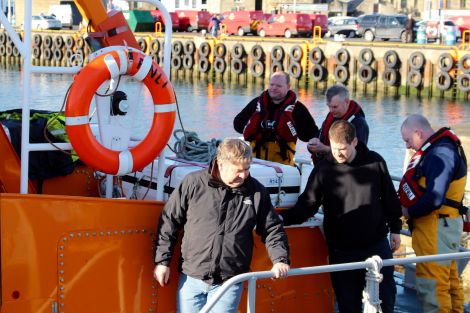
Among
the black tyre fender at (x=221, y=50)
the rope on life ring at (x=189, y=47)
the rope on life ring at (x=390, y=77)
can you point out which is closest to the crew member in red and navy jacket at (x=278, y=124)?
the rope on life ring at (x=390, y=77)

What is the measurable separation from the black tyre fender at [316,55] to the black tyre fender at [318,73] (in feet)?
0.67

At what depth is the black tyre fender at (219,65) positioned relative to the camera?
124ft

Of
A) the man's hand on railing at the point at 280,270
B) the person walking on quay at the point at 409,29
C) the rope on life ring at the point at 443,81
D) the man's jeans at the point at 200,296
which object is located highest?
the person walking on quay at the point at 409,29

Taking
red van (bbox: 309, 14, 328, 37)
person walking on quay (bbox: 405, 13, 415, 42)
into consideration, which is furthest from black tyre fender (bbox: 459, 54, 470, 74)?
red van (bbox: 309, 14, 328, 37)

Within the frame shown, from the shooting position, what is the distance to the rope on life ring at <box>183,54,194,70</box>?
38906 millimetres

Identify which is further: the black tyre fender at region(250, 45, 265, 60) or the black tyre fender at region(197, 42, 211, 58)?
the black tyre fender at region(197, 42, 211, 58)

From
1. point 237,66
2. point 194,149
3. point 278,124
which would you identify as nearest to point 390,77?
point 237,66

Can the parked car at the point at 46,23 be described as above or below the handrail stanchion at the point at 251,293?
above

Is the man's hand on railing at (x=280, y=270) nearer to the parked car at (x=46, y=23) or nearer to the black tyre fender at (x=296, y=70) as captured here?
the black tyre fender at (x=296, y=70)

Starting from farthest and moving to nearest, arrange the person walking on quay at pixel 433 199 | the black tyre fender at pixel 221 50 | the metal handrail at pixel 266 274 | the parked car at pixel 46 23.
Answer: the parked car at pixel 46 23 → the black tyre fender at pixel 221 50 → the person walking on quay at pixel 433 199 → the metal handrail at pixel 266 274

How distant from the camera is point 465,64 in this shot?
29844 millimetres

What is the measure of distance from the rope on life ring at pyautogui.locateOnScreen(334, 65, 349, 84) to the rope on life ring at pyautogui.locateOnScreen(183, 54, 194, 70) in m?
7.88

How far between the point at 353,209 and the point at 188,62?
113 ft

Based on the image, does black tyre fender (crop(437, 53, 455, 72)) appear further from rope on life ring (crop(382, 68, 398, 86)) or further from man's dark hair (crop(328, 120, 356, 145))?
man's dark hair (crop(328, 120, 356, 145))
